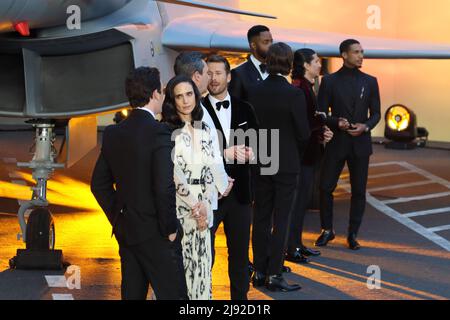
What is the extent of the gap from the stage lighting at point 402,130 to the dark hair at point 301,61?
10.2m

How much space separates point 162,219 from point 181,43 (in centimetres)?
545

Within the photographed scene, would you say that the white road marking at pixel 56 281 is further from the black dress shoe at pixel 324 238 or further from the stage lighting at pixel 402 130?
the stage lighting at pixel 402 130

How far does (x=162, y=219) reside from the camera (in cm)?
456

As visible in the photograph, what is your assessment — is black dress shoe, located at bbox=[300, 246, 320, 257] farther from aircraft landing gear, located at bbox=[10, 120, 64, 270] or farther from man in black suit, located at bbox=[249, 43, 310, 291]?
aircraft landing gear, located at bbox=[10, 120, 64, 270]

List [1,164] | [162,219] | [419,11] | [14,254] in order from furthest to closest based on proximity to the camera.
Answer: [419,11] < [1,164] < [14,254] < [162,219]

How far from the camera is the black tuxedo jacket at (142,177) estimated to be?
4.57 m

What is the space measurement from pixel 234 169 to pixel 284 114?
977 mm

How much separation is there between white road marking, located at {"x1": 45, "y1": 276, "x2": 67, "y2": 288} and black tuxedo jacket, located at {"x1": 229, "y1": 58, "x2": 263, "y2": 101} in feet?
5.90

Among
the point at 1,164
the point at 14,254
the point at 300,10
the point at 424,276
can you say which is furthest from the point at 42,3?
the point at 300,10

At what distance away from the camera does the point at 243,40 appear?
1066 cm

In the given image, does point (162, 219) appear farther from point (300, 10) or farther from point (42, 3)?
point (300, 10)

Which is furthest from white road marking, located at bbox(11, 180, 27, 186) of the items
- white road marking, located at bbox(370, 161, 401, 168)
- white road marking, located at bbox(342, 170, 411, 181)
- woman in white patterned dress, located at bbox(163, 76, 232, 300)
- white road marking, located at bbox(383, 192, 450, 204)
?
woman in white patterned dress, located at bbox(163, 76, 232, 300)

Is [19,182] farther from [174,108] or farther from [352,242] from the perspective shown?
[174,108]
